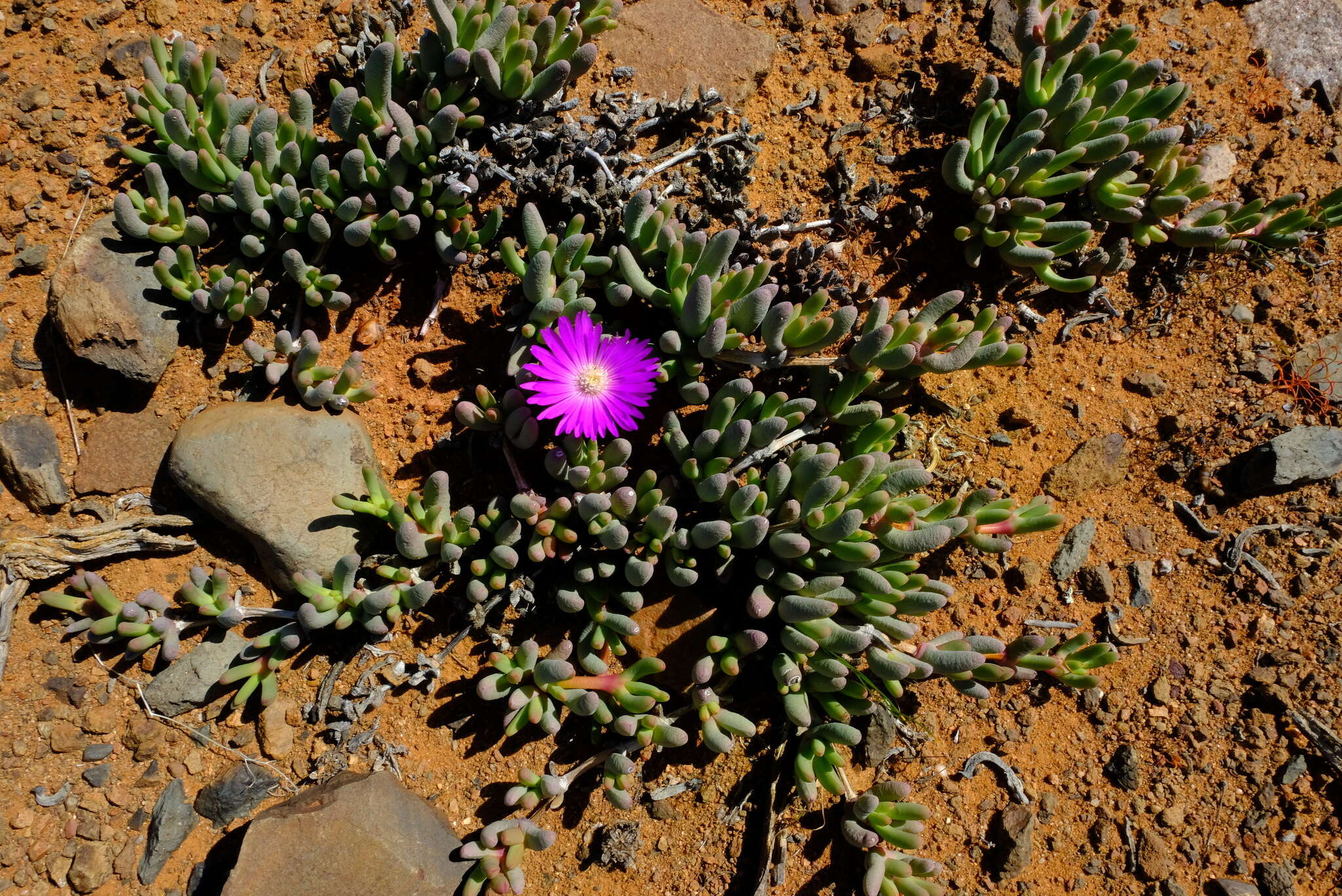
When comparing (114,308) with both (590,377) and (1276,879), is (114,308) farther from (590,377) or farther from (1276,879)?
(1276,879)

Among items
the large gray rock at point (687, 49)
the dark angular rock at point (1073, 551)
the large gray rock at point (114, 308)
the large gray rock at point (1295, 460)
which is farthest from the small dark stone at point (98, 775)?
the large gray rock at point (1295, 460)

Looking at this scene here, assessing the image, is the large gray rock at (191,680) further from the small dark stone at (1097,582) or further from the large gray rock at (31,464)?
the small dark stone at (1097,582)

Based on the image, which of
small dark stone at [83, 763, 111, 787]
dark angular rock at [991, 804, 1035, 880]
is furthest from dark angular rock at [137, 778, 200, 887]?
dark angular rock at [991, 804, 1035, 880]

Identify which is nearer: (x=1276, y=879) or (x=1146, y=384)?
(x=1276, y=879)

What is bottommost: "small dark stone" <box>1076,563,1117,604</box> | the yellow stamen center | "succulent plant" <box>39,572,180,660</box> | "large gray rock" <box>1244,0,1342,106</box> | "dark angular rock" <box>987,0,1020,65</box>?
"succulent plant" <box>39,572,180,660</box>

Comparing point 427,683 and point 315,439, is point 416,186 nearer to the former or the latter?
point 315,439

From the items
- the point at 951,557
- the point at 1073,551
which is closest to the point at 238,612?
the point at 951,557

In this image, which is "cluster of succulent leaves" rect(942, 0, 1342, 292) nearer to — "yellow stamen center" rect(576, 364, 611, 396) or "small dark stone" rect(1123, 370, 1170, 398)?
"small dark stone" rect(1123, 370, 1170, 398)
